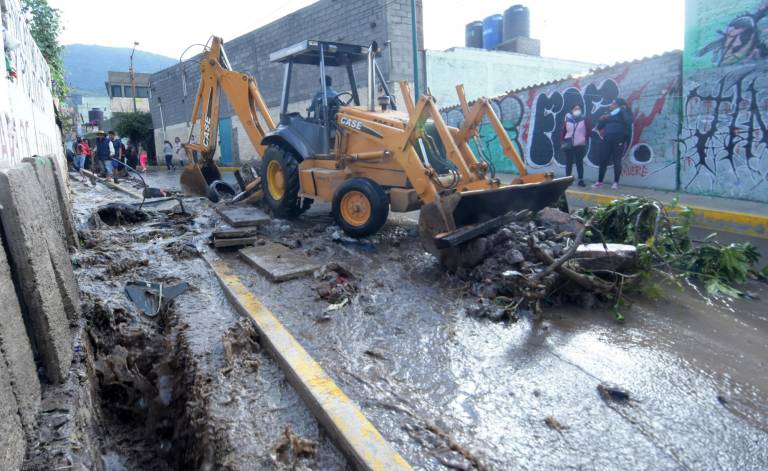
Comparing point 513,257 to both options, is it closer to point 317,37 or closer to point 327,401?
point 327,401

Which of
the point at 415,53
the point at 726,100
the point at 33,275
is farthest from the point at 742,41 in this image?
the point at 33,275

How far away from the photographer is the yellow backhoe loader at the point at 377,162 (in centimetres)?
528

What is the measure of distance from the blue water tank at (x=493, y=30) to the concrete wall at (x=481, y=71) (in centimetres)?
163

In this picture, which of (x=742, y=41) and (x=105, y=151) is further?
(x=105, y=151)

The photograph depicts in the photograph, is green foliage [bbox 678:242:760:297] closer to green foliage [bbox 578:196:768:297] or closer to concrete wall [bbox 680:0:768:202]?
green foliage [bbox 578:196:768:297]

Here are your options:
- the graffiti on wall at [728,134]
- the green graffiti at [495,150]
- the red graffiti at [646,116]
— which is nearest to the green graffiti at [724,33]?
the graffiti on wall at [728,134]

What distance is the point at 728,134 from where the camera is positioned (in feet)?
27.3

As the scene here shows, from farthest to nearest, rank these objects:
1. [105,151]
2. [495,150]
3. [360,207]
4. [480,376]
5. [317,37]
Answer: [317,37]
[105,151]
[495,150]
[360,207]
[480,376]

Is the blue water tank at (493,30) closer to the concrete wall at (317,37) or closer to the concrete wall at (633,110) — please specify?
the concrete wall at (317,37)

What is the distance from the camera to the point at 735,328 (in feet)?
12.3

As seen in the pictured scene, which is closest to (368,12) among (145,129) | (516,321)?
(516,321)

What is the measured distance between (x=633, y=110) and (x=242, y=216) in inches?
302

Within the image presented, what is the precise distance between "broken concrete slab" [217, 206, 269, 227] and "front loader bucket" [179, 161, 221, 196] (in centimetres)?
273

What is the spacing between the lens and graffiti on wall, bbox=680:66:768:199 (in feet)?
26.1
